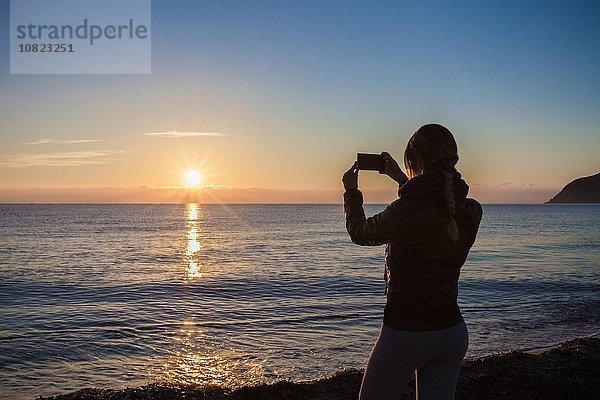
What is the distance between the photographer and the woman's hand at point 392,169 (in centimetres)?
333

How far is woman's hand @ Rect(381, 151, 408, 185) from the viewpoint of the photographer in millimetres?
3328

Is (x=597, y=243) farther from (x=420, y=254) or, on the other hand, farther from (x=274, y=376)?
(x=420, y=254)

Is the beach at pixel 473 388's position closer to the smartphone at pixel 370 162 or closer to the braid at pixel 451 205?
the smartphone at pixel 370 162

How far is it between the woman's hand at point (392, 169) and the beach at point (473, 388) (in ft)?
14.1

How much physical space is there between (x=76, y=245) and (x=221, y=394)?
36.9m

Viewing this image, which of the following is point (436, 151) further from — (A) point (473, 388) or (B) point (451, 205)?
(A) point (473, 388)

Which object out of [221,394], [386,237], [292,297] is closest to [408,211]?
[386,237]

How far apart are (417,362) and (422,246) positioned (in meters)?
0.67

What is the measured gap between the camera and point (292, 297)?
56.5 ft

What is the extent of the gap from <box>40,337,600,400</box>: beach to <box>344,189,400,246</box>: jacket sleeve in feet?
14.9

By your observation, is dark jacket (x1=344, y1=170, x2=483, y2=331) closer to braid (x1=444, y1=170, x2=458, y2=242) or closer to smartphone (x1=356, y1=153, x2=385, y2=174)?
braid (x1=444, y1=170, x2=458, y2=242)

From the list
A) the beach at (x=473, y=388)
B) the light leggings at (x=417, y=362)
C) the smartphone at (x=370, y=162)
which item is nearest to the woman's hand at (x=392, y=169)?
the smartphone at (x=370, y=162)

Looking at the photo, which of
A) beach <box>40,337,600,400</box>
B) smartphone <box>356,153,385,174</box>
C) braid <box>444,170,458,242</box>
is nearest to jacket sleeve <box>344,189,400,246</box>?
braid <box>444,170,458,242</box>

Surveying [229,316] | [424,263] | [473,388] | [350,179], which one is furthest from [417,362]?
[229,316]
